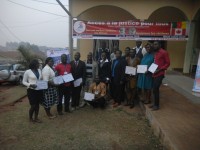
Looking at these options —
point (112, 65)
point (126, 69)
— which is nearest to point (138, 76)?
point (126, 69)

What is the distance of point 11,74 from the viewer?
16516mm

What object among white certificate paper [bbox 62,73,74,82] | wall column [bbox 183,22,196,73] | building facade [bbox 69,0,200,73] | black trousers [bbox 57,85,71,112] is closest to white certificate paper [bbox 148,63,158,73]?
white certificate paper [bbox 62,73,74,82]

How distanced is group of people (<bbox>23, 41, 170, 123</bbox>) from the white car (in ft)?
30.9

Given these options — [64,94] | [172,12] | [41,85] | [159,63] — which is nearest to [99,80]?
[64,94]

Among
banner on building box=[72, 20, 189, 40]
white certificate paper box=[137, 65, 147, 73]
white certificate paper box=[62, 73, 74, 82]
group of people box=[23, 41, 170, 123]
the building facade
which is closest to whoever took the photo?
group of people box=[23, 41, 170, 123]

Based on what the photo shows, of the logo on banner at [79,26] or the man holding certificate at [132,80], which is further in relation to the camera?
the logo on banner at [79,26]

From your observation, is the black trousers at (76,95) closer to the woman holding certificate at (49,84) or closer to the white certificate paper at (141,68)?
the woman holding certificate at (49,84)

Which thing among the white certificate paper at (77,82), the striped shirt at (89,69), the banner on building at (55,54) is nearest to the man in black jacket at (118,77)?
the striped shirt at (89,69)

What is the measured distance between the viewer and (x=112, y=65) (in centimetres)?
784

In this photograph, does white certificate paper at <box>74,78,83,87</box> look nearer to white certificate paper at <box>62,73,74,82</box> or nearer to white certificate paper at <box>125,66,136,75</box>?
white certificate paper at <box>62,73,74,82</box>

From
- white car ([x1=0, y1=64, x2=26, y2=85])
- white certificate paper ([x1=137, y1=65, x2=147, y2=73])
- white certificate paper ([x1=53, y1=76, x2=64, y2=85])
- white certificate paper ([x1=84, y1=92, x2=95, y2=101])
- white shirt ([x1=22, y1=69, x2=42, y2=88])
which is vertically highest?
white certificate paper ([x1=137, y1=65, x2=147, y2=73])

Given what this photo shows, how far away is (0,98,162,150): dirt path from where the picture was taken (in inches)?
207

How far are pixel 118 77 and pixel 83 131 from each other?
2283 millimetres

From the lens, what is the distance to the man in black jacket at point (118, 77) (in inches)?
298
